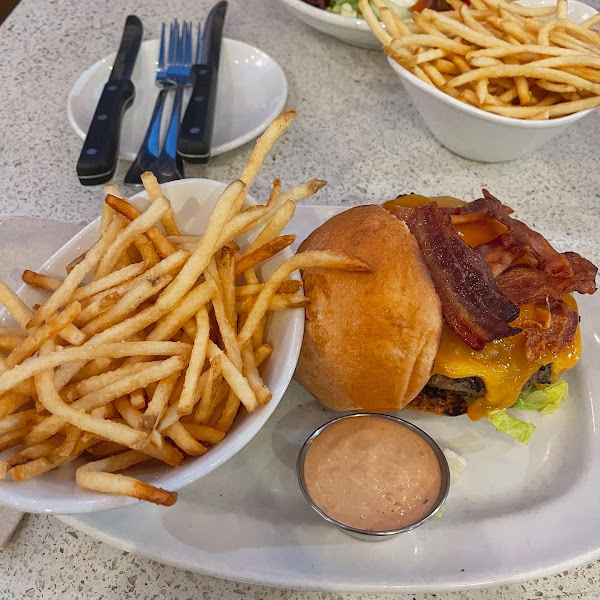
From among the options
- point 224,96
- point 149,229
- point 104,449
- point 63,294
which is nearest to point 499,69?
point 224,96

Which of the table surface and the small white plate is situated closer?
the table surface

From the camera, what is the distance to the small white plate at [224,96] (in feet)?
6.91

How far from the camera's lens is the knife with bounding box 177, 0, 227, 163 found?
6.05ft

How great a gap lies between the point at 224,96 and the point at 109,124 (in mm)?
569

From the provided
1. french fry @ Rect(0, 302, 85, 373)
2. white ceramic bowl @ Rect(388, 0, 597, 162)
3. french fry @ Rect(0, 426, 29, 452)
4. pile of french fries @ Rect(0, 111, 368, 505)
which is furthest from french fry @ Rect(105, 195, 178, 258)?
white ceramic bowl @ Rect(388, 0, 597, 162)

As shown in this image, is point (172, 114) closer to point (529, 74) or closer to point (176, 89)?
point (176, 89)

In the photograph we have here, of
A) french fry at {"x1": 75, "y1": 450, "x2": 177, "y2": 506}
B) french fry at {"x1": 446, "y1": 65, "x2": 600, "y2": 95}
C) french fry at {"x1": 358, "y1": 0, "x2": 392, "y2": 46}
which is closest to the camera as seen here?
french fry at {"x1": 75, "y1": 450, "x2": 177, "y2": 506}

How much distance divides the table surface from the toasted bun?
597 millimetres

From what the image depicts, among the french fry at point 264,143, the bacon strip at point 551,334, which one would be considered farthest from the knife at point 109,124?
the bacon strip at point 551,334

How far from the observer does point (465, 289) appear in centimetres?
122

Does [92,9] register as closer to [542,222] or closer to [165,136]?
[165,136]

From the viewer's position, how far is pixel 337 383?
51.8 inches

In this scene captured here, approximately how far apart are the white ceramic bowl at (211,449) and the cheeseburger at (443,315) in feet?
0.30

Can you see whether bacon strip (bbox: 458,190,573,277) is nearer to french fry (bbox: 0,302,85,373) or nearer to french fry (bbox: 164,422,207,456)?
french fry (bbox: 164,422,207,456)
